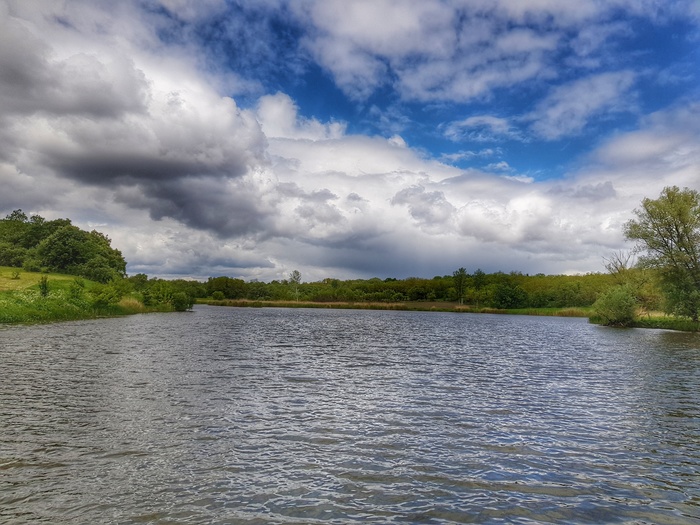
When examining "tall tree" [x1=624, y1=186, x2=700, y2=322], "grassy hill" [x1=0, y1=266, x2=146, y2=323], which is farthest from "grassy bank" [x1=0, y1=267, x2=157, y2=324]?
"tall tree" [x1=624, y1=186, x2=700, y2=322]

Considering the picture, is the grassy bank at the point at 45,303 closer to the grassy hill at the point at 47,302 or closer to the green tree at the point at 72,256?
the grassy hill at the point at 47,302

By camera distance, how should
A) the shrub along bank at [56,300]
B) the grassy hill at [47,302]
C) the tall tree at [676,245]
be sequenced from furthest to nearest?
→ 1. the tall tree at [676,245]
2. the shrub along bank at [56,300]
3. the grassy hill at [47,302]

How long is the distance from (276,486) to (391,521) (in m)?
3.43

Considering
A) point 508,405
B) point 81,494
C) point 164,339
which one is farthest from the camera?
point 164,339

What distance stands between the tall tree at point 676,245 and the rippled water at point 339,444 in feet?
177

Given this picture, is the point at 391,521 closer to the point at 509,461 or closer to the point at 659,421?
the point at 509,461

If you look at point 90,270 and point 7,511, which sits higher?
point 90,270

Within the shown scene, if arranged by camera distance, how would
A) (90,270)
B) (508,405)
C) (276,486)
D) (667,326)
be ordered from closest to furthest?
(276,486) → (508,405) → (667,326) → (90,270)

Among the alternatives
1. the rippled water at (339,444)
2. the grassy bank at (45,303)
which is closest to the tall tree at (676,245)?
the rippled water at (339,444)

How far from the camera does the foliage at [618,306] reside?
9325 centimetres

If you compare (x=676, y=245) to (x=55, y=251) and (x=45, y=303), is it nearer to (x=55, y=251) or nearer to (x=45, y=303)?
(x=45, y=303)

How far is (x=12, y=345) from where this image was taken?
1561 inches

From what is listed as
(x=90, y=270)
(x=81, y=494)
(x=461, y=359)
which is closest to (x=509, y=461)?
(x=81, y=494)

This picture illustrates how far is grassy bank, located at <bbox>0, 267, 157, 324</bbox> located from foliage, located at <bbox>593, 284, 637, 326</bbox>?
102m
